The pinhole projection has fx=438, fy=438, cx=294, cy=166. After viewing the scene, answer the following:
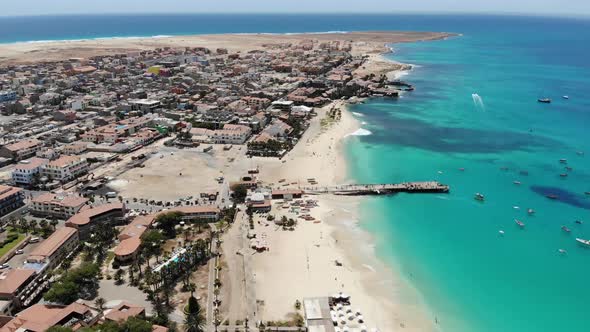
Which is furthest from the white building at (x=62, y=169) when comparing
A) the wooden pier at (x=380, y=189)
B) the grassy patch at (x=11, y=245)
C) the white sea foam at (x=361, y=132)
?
the white sea foam at (x=361, y=132)

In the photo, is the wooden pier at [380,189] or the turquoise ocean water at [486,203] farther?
the wooden pier at [380,189]

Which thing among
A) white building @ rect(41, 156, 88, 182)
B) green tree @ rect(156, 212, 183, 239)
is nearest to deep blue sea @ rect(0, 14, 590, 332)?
green tree @ rect(156, 212, 183, 239)

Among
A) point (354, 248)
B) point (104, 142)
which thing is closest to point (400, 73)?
point (104, 142)

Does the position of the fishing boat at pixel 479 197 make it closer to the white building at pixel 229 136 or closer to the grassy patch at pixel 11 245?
the white building at pixel 229 136

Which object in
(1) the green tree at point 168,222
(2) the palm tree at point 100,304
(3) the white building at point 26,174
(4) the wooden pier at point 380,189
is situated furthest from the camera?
(3) the white building at point 26,174

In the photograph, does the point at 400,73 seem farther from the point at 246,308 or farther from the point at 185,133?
the point at 246,308
